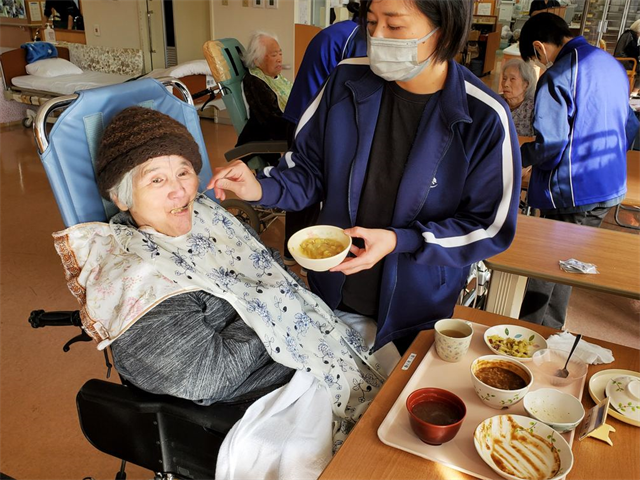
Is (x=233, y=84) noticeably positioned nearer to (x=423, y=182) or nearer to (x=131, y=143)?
(x=131, y=143)

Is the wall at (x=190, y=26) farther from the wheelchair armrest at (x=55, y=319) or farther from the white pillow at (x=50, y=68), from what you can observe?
the wheelchair armrest at (x=55, y=319)

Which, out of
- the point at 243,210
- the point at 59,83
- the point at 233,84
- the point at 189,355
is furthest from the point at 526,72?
the point at 59,83

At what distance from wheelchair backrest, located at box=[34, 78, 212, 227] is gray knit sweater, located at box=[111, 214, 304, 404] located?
15.6 inches

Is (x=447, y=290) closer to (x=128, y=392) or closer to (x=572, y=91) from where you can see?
A: (x=128, y=392)

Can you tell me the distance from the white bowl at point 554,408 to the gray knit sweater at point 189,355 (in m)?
0.62

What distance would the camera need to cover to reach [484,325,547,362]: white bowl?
4.32ft

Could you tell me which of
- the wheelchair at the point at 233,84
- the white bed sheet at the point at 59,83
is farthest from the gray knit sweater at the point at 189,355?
the white bed sheet at the point at 59,83

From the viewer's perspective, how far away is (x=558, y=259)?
5.91 feet

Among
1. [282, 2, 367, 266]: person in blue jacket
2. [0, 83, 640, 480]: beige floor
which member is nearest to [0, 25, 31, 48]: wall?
[0, 83, 640, 480]: beige floor

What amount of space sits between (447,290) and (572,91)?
134cm

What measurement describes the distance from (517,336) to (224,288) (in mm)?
754

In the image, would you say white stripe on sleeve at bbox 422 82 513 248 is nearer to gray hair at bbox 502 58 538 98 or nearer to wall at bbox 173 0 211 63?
gray hair at bbox 502 58 538 98

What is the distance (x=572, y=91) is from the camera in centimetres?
230

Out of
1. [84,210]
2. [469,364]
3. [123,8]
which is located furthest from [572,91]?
[123,8]
